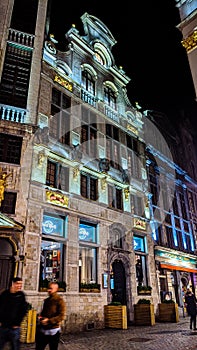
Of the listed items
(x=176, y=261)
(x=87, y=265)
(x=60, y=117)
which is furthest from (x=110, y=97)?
(x=176, y=261)

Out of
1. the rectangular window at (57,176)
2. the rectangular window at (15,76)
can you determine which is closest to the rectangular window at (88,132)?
the rectangular window at (57,176)

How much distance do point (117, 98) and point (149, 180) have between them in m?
7.44

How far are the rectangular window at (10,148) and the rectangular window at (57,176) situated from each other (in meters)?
2.00

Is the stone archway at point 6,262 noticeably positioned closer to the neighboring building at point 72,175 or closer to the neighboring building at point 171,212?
the neighboring building at point 72,175

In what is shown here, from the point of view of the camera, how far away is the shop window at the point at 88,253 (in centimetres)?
1504

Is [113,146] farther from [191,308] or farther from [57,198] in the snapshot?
[191,308]

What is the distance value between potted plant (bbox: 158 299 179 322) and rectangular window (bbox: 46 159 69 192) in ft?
32.1

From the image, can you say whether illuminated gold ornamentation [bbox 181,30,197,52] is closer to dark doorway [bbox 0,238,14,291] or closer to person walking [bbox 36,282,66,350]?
person walking [bbox 36,282,66,350]

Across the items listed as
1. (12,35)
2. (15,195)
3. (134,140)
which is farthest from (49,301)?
(134,140)

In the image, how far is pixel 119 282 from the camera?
655 inches

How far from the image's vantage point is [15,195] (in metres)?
12.6

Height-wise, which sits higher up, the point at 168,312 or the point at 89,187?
the point at 89,187

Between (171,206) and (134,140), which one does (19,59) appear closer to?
(134,140)

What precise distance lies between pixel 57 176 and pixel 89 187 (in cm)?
249
